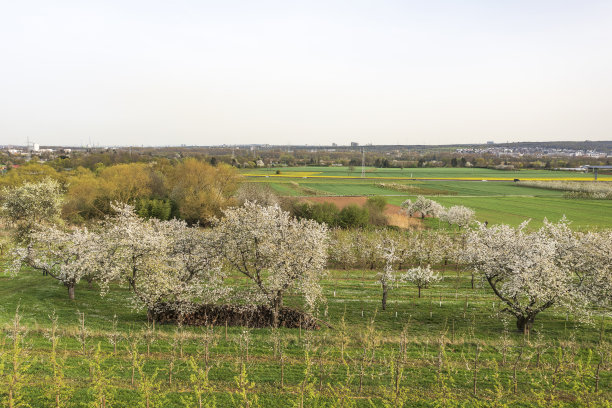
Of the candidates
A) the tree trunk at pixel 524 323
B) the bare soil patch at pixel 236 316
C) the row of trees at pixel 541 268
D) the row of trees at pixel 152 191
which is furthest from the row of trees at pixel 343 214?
the tree trunk at pixel 524 323

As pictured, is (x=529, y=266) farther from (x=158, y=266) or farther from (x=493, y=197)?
(x=493, y=197)

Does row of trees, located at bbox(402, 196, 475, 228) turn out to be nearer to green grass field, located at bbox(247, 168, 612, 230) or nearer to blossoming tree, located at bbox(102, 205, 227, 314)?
green grass field, located at bbox(247, 168, 612, 230)

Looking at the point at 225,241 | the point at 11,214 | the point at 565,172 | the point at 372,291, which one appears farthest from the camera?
the point at 565,172

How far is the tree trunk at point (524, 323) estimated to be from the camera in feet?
78.8

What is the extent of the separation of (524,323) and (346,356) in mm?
12890

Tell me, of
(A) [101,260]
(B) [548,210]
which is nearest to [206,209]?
(A) [101,260]

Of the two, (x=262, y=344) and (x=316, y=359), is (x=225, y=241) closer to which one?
(x=262, y=344)

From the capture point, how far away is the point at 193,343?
2130 centimetres

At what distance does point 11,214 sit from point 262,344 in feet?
121

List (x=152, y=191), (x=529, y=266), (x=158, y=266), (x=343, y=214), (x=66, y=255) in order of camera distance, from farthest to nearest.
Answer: (x=152, y=191) < (x=343, y=214) < (x=66, y=255) < (x=158, y=266) < (x=529, y=266)

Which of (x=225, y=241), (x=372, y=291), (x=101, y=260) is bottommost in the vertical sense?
(x=372, y=291)

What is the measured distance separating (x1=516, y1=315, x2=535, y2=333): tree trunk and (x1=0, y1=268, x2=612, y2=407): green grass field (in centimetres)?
58

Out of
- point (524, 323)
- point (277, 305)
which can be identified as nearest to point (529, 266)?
point (524, 323)

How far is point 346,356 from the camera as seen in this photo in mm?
20172
